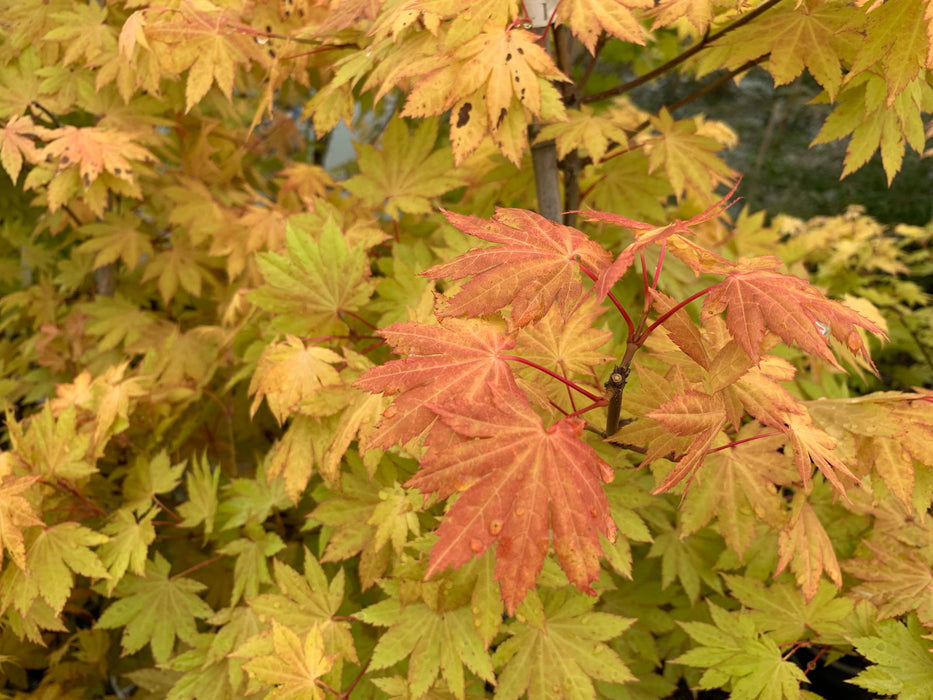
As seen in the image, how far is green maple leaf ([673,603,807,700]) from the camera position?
3.95ft

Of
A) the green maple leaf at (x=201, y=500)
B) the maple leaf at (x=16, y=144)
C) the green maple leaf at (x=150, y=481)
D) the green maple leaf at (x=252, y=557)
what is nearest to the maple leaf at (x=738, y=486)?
the green maple leaf at (x=252, y=557)

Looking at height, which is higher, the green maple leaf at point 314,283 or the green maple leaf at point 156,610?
the green maple leaf at point 314,283

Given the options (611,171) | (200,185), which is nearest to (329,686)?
(611,171)

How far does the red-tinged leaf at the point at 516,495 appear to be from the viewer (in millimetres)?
704

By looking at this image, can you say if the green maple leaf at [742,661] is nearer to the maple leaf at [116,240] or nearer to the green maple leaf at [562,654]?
the green maple leaf at [562,654]

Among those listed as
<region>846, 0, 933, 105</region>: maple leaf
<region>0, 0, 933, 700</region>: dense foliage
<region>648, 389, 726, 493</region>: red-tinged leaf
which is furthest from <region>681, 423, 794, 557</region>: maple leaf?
<region>846, 0, 933, 105</region>: maple leaf

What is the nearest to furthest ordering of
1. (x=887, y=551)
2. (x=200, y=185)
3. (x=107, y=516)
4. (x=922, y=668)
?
(x=922, y=668) → (x=887, y=551) → (x=107, y=516) → (x=200, y=185)

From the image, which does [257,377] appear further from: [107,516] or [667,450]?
[667,450]

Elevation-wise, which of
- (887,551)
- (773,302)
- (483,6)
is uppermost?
(483,6)

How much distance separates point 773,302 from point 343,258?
35.4 inches

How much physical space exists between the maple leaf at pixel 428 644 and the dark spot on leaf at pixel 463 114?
2.91 ft

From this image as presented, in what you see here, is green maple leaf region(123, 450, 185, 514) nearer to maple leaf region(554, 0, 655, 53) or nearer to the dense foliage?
the dense foliage

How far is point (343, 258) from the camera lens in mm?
1386

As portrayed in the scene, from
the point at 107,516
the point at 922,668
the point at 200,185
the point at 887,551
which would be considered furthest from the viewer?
the point at 200,185
